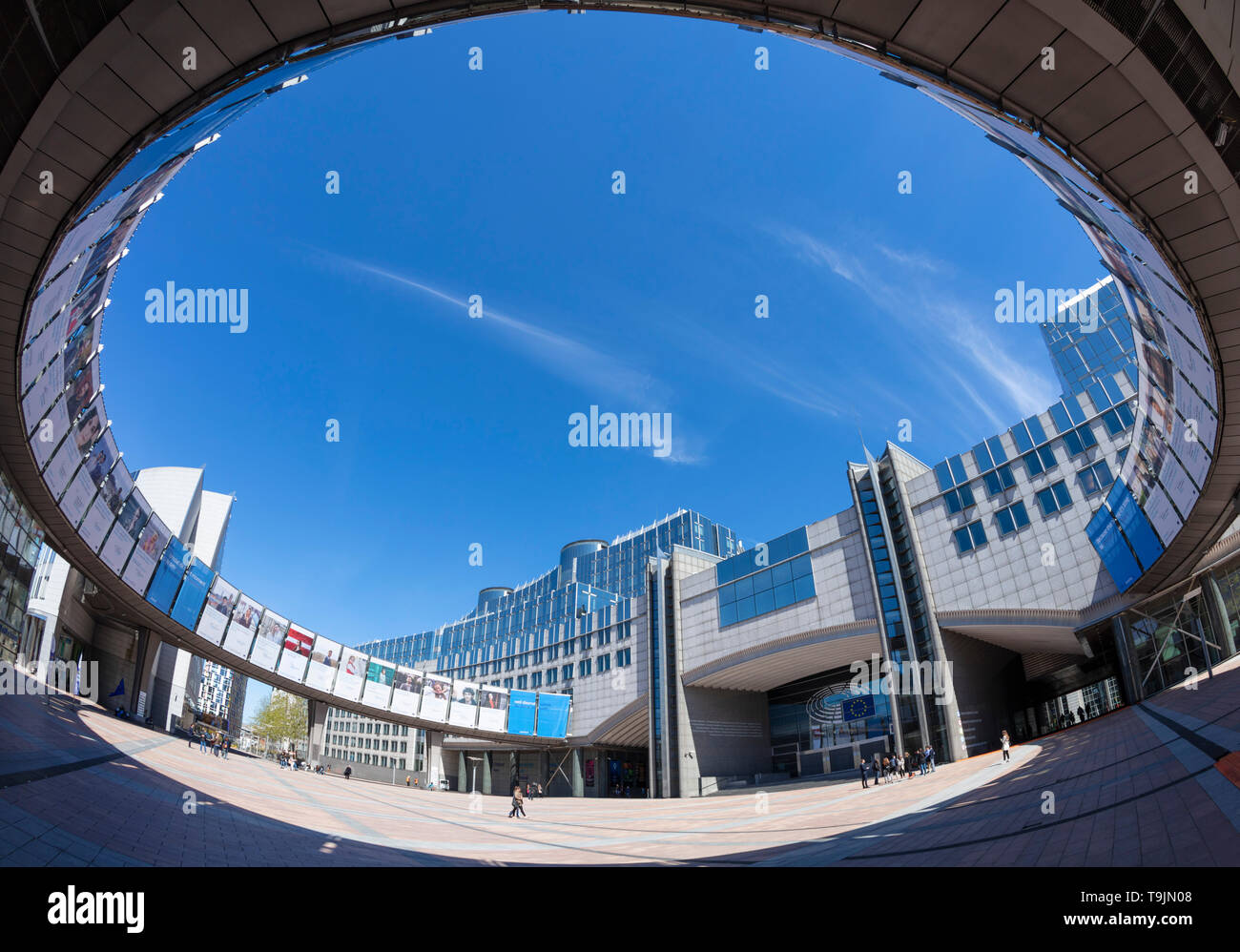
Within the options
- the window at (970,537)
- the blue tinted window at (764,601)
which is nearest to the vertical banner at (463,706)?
the blue tinted window at (764,601)

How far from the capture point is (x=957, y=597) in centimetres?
3406

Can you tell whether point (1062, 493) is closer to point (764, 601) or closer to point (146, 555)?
point (764, 601)

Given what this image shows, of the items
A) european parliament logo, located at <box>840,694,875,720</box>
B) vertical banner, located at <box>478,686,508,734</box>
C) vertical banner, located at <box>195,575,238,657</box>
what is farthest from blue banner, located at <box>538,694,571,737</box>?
vertical banner, located at <box>195,575,238,657</box>

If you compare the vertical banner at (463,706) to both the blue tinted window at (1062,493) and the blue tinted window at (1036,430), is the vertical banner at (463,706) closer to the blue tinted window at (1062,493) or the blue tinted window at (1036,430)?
the blue tinted window at (1062,493)

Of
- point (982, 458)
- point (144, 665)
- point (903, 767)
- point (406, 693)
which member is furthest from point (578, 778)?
point (982, 458)

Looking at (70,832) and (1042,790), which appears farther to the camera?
(1042,790)

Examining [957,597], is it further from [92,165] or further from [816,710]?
[92,165]

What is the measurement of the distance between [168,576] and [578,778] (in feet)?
128

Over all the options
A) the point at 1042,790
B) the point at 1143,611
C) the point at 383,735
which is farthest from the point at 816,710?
the point at 383,735

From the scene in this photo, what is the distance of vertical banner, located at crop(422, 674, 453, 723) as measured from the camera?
46.6 m

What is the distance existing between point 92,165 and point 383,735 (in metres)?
110

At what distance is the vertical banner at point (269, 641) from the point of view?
36.5 m

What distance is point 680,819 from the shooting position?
840 inches
